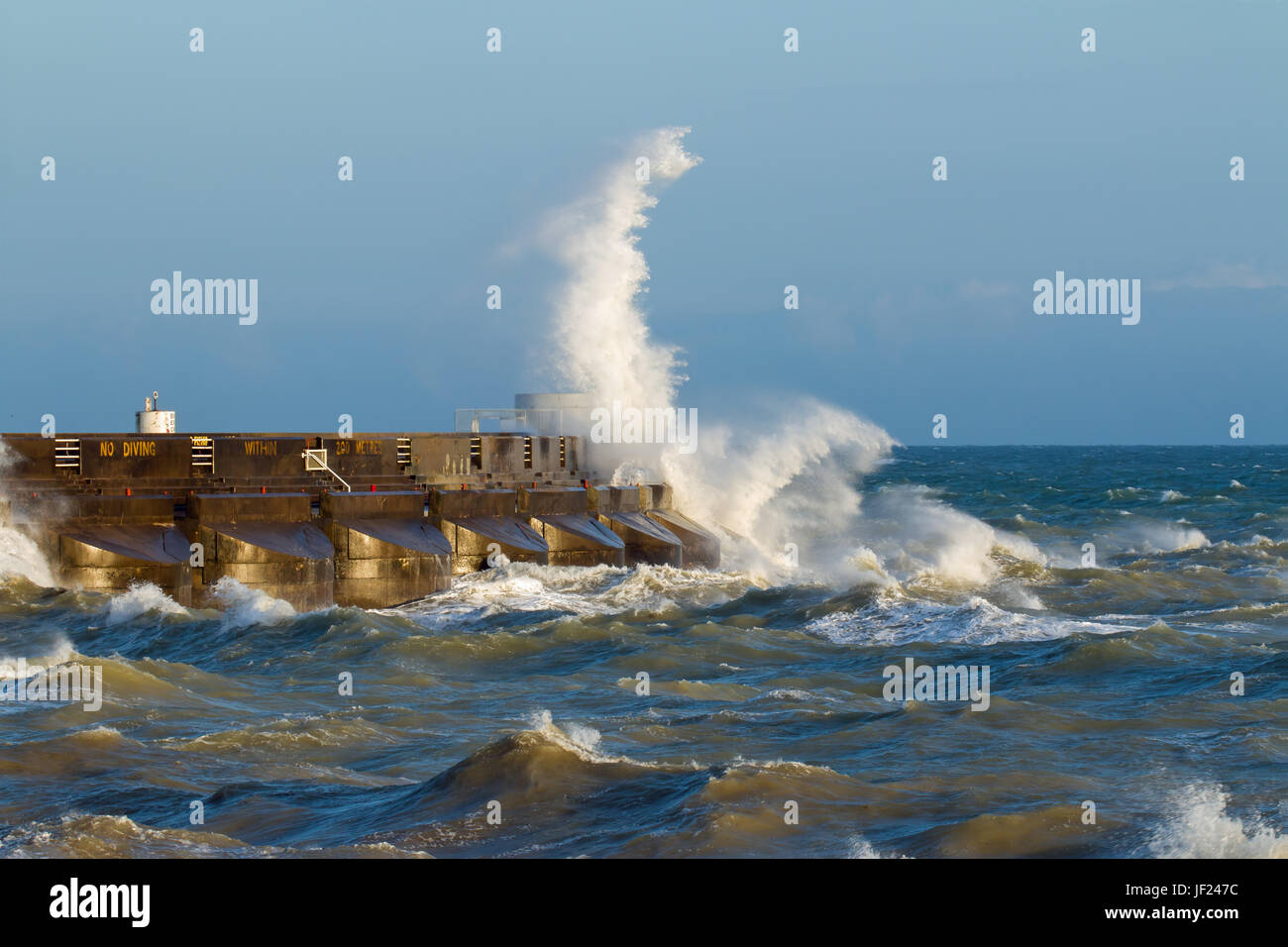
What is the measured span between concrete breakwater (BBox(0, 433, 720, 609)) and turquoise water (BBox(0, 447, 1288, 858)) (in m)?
0.65

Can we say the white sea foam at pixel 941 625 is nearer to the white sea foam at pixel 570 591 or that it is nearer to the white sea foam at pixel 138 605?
A: the white sea foam at pixel 570 591

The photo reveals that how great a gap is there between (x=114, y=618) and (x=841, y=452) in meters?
20.7

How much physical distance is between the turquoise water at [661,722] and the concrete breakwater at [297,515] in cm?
65

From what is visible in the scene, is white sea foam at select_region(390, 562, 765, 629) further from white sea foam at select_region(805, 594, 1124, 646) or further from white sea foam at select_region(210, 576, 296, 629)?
white sea foam at select_region(805, 594, 1124, 646)

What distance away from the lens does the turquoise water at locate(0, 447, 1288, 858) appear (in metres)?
9.18

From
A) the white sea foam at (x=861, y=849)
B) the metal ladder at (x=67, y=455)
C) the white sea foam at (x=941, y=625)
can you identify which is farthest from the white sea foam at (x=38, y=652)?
the white sea foam at (x=861, y=849)

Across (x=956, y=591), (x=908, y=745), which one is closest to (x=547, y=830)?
(x=908, y=745)

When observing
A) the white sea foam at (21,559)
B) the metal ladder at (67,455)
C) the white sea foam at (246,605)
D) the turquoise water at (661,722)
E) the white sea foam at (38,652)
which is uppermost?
the metal ladder at (67,455)

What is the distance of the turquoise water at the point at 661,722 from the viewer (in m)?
9.18

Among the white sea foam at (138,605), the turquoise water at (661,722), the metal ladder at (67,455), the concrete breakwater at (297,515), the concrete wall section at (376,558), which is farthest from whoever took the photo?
the metal ladder at (67,455)

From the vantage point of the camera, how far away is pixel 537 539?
23922 mm

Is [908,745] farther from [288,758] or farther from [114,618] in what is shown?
[114,618]

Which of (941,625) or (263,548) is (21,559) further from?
(941,625)
